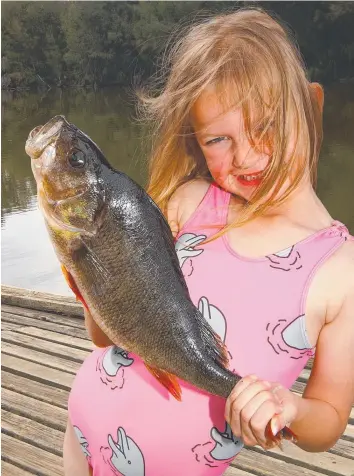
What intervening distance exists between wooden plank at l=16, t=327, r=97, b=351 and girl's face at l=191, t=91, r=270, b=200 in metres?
2.69

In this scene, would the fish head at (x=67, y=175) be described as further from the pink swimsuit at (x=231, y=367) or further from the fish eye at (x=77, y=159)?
the pink swimsuit at (x=231, y=367)

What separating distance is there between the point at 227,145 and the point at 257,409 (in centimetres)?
68

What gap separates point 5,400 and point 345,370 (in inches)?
105

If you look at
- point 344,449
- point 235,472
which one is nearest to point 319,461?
point 344,449

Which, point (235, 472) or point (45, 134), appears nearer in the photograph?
point (45, 134)

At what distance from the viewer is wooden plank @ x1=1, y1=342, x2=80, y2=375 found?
4.06 meters

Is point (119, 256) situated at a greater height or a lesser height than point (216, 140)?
lesser

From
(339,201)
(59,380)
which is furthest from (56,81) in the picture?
(59,380)

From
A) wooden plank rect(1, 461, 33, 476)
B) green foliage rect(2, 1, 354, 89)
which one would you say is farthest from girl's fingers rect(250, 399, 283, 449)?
green foliage rect(2, 1, 354, 89)

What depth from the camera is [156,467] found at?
165 cm

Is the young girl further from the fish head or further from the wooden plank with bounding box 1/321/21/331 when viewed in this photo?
the wooden plank with bounding box 1/321/21/331

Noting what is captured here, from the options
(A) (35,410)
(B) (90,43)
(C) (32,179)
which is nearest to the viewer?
(A) (35,410)

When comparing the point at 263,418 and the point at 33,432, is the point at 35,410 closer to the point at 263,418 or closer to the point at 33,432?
the point at 33,432

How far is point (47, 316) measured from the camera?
198 inches
